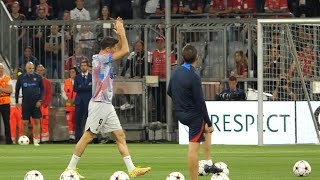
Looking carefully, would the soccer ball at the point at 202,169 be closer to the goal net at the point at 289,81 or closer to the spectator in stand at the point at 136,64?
the goal net at the point at 289,81

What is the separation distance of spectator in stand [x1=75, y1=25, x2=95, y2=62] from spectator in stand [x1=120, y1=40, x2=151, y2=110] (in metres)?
1.21

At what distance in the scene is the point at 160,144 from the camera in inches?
1259

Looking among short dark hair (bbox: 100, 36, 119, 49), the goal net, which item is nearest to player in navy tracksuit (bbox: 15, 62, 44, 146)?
the goal net

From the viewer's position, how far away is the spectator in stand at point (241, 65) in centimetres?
3269

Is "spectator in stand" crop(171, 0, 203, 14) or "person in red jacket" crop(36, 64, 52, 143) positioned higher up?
"spectator in stand" crop(171, 0, 203, 14)

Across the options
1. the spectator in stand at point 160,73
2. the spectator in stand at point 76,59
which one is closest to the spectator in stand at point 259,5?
the spectator in stand at point 160,73

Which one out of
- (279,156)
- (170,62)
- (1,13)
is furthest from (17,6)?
(279,156)

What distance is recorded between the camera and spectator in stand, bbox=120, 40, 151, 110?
1319 inches

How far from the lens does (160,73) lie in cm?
3378

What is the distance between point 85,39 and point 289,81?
6.64m

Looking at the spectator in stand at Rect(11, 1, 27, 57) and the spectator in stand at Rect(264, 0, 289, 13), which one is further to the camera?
the spectator in stand at Rect(11, 1, 27, 57)

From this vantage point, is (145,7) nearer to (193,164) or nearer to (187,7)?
(187,7)

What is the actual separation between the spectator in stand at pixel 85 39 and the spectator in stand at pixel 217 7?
3.83 m

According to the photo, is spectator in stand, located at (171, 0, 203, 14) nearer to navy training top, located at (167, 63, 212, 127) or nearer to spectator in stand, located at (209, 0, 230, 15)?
spectator in stand, located at (209, 0, 230, 15)
